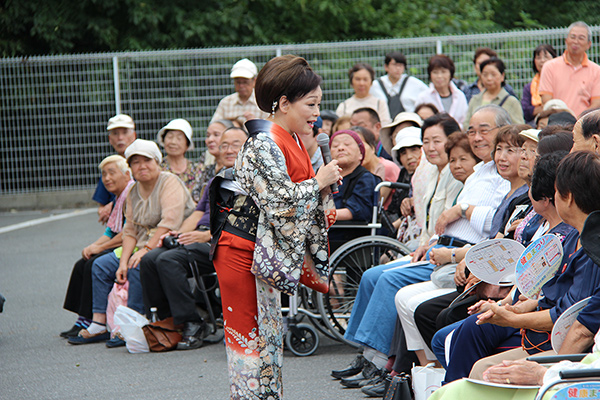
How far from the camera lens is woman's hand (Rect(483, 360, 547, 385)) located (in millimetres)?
2725

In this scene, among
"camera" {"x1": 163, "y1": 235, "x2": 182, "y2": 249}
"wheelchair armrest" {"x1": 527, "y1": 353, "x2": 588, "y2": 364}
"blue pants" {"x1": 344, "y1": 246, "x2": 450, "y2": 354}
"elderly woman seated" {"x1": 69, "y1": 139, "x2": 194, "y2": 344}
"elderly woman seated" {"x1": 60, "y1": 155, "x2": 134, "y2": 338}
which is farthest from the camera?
"elderly woman seated" {"x1": 60, "y1": 155, "x2": 134, "y2": 338}

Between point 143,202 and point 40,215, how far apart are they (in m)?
6.38

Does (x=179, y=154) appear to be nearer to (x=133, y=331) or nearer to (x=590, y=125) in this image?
(x=133, y=331)

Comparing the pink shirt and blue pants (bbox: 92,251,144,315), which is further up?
the pink shirt

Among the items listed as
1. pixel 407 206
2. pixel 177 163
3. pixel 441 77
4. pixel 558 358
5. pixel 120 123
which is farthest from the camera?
pixel 441 77

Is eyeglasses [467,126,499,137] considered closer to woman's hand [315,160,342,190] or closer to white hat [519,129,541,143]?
white hat [519,129,541,143]

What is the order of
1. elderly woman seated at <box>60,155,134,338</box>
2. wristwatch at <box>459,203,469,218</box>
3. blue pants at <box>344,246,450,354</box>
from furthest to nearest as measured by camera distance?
elderly woman seated at <box>60,155,134,338</box>, wristwatch at <box>459,203,469,218</box>, blue pants at <box>344,246,450,354</box>

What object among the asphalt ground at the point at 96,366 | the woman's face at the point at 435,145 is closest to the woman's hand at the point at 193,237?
the asphalt ground at the point at 96,366

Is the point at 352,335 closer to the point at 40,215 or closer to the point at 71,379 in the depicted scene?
the point at 71,379

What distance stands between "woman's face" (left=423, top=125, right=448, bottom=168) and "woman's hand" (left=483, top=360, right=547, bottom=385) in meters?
2.89

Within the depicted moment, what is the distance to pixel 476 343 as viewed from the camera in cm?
359

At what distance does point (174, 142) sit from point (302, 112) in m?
3.88

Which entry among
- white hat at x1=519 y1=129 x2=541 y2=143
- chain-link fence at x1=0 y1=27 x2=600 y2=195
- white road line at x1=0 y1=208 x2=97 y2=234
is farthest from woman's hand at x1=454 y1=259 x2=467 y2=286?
white road line at x1=0 y1=208 x2=97 y2=234

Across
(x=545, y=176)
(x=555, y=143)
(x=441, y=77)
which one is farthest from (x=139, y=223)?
(x=441, y=77)
